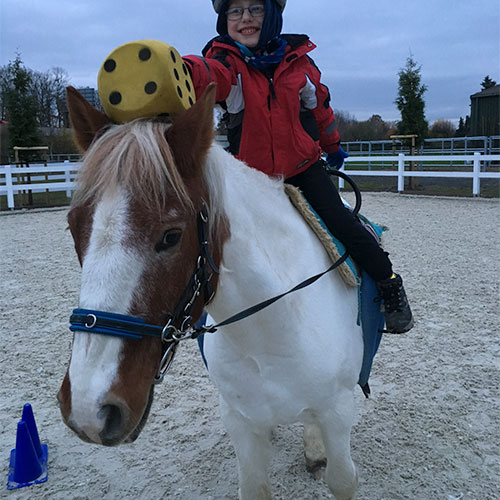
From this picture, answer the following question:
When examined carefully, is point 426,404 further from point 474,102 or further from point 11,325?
point 474,102

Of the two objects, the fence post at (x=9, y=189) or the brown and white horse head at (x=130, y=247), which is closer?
the brown and white horse head at (x=130, y=247)

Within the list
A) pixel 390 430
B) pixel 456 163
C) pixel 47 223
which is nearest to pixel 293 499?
pixel 390 430

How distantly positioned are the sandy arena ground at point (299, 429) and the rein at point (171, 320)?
167 centimetres

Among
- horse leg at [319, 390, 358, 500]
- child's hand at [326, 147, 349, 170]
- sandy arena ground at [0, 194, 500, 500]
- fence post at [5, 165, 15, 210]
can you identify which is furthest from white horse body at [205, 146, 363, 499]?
fence post at [5, 165, 15, 210]

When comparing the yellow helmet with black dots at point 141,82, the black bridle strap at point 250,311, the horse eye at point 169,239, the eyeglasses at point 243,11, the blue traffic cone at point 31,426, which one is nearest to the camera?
the horse eye at point 169,239

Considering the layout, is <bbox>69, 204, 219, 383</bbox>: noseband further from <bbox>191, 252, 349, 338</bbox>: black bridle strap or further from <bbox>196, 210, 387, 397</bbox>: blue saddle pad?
<bbox>196, 210, 387, 397</bbox>: blue saddle pad

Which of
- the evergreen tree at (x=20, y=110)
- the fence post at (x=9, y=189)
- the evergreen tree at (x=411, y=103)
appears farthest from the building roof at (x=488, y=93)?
the fence post at (x=9, y=189)

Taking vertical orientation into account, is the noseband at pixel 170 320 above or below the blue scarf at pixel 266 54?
below

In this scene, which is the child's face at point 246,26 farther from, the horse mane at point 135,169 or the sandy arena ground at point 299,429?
the sandy arena ground at point 299,429

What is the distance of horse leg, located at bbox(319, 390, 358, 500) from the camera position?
82.8 inches

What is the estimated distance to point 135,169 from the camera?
54.6 inches

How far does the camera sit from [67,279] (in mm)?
7129

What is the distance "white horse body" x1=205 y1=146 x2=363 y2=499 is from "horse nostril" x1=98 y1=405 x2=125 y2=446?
1.96 feet

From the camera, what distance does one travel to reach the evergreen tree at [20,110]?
18844 millimetres
